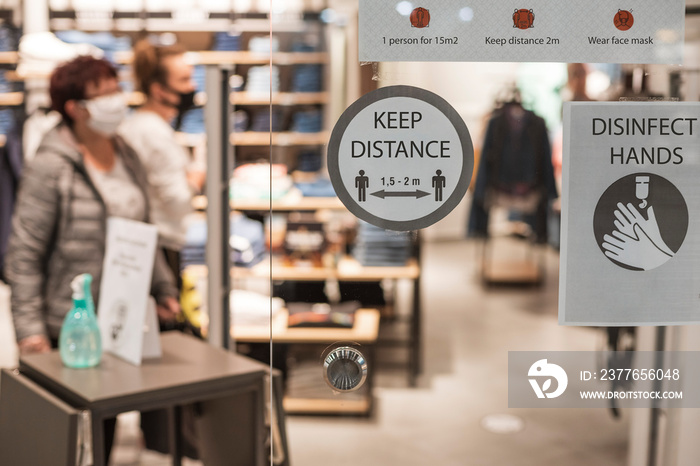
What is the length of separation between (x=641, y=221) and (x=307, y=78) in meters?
5.27

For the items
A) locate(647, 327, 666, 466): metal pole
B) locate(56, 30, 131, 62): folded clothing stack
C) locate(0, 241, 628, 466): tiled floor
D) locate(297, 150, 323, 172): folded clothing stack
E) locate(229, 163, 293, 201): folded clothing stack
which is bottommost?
locate(0, 241, 628, 466): tiled floor

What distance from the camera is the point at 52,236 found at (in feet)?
7.98

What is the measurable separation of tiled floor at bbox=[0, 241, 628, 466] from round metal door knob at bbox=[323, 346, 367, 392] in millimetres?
258

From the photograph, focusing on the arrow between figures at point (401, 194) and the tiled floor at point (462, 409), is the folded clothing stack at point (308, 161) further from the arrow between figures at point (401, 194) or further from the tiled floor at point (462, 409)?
the arrow between figures at point (401, 194)

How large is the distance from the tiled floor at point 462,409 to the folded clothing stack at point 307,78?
1813 millimetres

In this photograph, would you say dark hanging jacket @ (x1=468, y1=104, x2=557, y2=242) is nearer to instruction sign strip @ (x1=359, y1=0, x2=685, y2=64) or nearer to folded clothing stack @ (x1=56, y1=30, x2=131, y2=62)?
instruction sign strip @ (x1=359, y1=0, x2=685, y2=64)

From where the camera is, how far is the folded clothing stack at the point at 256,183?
4224mm

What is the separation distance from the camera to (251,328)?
3234 mm

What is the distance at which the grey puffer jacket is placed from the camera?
2363 millimetres

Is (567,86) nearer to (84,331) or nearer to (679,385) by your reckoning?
(679,385)

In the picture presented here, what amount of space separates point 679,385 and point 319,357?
1.91 feet

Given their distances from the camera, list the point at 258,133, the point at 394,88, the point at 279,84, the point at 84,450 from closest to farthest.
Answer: the point at 394,88 < the point at 84,450 < the point at 258,133 < the point at 279,84

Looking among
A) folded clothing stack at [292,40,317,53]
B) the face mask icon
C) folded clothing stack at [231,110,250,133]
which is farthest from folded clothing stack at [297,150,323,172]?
the face mask icon

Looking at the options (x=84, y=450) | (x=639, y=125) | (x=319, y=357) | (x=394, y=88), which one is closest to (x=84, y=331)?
(x=84, y=450)
